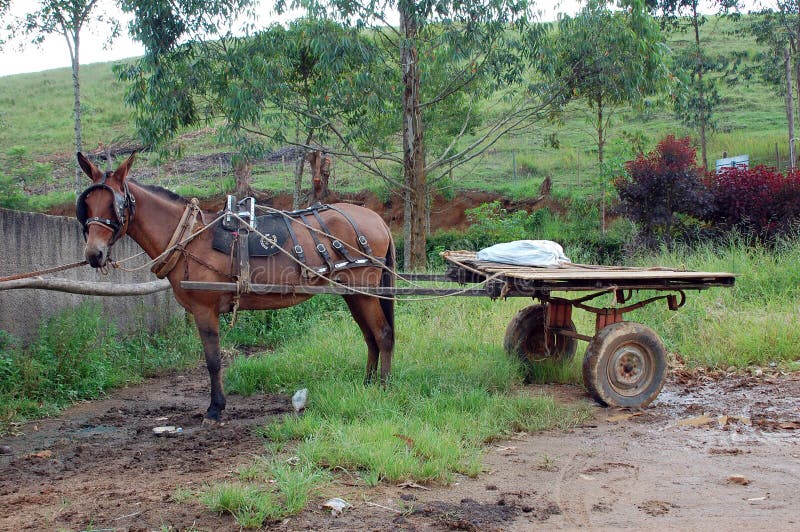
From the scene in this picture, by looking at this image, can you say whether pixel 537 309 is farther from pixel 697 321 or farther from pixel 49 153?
pixel 49 153

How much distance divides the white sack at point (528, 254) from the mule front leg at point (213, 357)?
9.01 ft

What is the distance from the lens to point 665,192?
14.7 metres

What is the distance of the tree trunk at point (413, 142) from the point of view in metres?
12.6

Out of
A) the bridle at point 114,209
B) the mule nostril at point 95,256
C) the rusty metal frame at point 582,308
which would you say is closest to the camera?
the mule nostril at point 95,256

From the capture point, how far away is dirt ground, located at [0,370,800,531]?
380 cm

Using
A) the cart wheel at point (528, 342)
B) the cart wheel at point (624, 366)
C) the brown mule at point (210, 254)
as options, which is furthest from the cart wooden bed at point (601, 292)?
the cart wheel at point (528, 342)

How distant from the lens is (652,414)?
20.2ft

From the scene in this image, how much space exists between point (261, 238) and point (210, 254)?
47cm

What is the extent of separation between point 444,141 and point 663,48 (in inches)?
317

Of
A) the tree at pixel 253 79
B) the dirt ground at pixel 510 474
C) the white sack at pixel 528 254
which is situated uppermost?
Result: the tree at pixel 253 79

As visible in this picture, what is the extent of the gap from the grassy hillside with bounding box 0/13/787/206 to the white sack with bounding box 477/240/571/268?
8.98 metres

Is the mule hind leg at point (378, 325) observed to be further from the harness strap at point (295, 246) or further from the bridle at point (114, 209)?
the bridle at point (114, 209)

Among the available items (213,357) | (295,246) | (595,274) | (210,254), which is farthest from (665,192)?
(213,357)

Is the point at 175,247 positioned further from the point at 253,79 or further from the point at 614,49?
the point at 614,49
